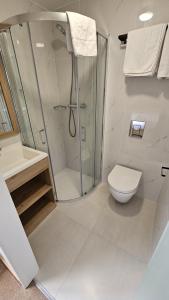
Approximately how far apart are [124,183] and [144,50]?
136 centimetres

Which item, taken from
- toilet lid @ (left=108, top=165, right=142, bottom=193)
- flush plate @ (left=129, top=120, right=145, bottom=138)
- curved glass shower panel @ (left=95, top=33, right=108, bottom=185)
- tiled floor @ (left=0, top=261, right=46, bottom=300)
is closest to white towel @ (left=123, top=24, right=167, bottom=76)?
curved glass shower panel @ (left=95, top=33, right=108, bottom=185)

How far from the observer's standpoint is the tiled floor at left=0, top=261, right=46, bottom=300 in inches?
41.3

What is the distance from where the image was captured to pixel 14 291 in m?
1.08

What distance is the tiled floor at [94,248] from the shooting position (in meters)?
1.10

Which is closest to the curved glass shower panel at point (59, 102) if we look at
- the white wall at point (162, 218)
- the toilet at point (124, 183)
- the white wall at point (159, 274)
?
the toilet at point (124, 183)

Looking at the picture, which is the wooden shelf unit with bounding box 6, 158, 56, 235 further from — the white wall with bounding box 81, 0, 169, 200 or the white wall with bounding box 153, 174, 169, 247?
the white wall with bounding box 153, 174, 169, 247

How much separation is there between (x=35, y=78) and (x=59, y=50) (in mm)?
596

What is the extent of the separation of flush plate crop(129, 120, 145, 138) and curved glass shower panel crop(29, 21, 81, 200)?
2.33ft

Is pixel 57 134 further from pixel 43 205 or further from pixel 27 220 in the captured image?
pixel 27 220

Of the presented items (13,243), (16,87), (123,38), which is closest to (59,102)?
(16,87)

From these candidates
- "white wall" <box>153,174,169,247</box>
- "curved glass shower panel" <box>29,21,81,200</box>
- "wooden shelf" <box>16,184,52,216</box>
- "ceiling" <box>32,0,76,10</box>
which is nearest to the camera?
"white wall" <box>153,174,169,247</box>

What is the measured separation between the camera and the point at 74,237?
1.45 metres

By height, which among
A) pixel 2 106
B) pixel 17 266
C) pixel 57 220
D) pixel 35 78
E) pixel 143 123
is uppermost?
pixel 35 78

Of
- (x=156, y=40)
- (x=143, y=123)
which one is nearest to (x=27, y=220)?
(x=143, y=123)
